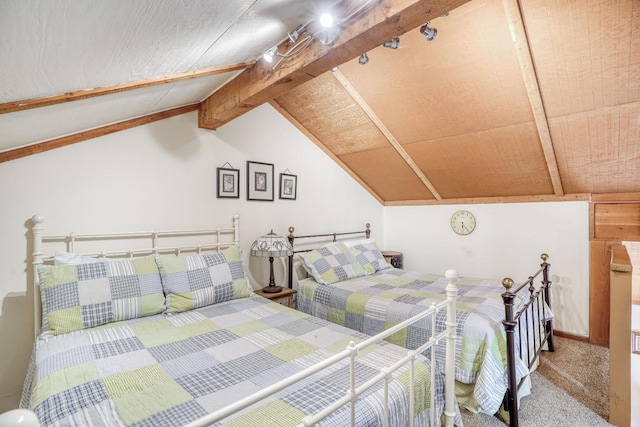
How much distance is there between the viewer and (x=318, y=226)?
12.4 ft

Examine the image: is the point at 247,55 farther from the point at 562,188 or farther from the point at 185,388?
the point at 562,188

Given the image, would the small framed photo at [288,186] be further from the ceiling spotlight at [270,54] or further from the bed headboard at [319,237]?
the ceiling spotlight at [270,54]

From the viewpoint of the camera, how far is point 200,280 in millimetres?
2234

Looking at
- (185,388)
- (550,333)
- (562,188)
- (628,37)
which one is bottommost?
(550,333)

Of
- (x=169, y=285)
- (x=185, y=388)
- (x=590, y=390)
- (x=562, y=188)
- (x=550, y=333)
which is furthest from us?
(x=562, y=188)

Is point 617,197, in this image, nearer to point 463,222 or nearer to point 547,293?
point 547,293

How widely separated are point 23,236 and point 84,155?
2.12 feet

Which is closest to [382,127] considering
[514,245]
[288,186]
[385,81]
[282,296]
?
[385,81]

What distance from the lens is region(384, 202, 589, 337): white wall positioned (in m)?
3.15

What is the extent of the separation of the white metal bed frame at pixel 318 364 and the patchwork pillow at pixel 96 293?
11.7 inches

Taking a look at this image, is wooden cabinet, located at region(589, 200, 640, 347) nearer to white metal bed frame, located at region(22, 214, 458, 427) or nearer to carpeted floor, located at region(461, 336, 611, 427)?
carpeted floor, located at region(461, 336, 611, 427)

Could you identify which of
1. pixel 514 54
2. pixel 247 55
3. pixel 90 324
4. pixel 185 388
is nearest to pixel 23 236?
pixel 90 324

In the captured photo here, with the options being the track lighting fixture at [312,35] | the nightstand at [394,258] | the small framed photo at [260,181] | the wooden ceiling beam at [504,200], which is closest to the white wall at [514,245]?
the wooden ceiling beam at [504,200]

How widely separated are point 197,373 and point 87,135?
1891mm
